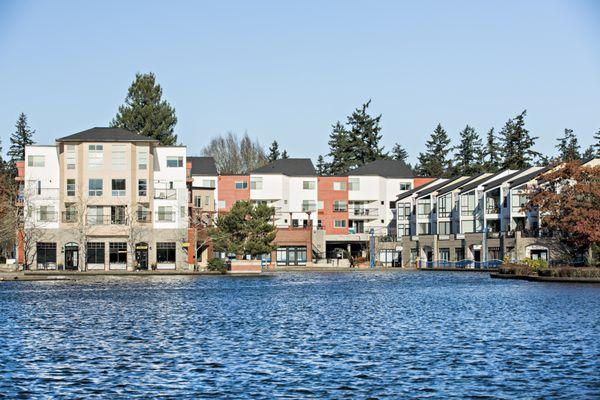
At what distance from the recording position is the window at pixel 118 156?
111 meters

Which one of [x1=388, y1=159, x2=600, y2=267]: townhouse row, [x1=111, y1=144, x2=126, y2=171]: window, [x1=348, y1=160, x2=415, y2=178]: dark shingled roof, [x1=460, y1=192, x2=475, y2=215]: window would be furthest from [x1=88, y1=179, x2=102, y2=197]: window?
[x1=348, y1=160, x2=415, y2=178]: dark shingled roof

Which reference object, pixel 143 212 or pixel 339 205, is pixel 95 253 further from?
pixel 339 205

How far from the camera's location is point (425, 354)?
103 feet

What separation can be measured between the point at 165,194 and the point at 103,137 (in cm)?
995

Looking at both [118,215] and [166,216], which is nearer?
[118,215]

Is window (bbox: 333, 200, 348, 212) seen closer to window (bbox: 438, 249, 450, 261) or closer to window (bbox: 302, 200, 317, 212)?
window (bbox: 302, 200, 317, 212)

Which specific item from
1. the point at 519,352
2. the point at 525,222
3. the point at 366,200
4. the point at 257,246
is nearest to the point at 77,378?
the point at 519,352

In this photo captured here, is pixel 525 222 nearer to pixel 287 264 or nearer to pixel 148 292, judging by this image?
pixel 287 264

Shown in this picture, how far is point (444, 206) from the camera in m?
134

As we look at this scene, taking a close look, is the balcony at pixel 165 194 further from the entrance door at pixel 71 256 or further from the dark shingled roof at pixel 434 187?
the dark shingled roof at pixel 434 187

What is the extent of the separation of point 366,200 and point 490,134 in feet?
120

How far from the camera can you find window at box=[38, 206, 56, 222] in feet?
365

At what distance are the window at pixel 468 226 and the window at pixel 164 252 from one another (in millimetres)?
41120

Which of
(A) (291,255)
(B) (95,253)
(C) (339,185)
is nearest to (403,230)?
(C) (339,185)
